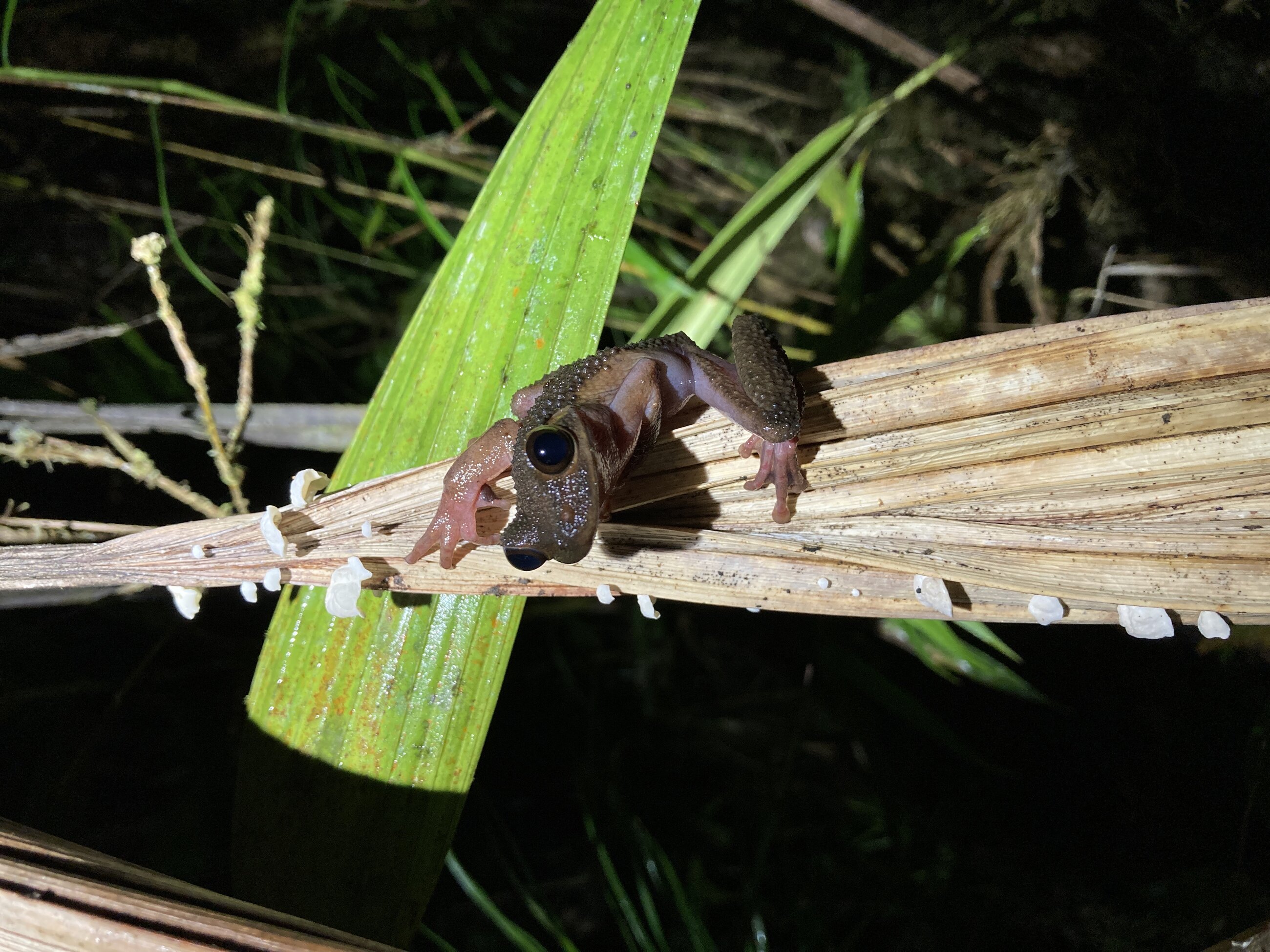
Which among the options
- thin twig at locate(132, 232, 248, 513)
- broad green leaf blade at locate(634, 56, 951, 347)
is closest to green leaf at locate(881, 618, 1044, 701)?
broad green leaf blade at locate(634, 56, 951, 347)

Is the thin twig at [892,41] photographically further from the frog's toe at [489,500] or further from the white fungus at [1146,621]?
the frog's toe at [489,500]

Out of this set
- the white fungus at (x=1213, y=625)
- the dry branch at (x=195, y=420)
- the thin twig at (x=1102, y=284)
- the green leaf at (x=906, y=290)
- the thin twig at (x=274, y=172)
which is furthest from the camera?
the thin twig at (x=274, y=172)

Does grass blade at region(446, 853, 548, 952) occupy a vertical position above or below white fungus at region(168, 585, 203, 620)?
below

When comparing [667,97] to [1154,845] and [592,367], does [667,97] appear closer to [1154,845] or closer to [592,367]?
[592,367]

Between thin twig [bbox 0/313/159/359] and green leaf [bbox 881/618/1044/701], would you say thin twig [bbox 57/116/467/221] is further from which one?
green leaf [bbox 881/618/1044/701]

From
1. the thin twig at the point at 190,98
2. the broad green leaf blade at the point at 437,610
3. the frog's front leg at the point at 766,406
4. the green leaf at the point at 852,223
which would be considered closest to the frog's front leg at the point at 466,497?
the broad green leaf blade at the point at 437,610

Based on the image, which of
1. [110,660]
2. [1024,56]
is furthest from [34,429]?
[1024,56]

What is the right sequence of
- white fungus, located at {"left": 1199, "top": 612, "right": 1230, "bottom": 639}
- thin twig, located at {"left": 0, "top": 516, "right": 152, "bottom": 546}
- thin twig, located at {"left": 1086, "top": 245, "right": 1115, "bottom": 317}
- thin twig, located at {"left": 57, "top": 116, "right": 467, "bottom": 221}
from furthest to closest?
1. thin twig, located at {"left": 57, "top": 116, "right": 467, "bottom": 221}
2. thin twig, located at {"left": 1086, "top": 245, "right": 1115, "bottom": 317}
3. thin twig, located at {"left": 0, "top": 516, "right": 152, "bottom": 546}
4. white fungus, located at {"left": 1199, "top": 612, "right": 1230, "bottom": 639}
